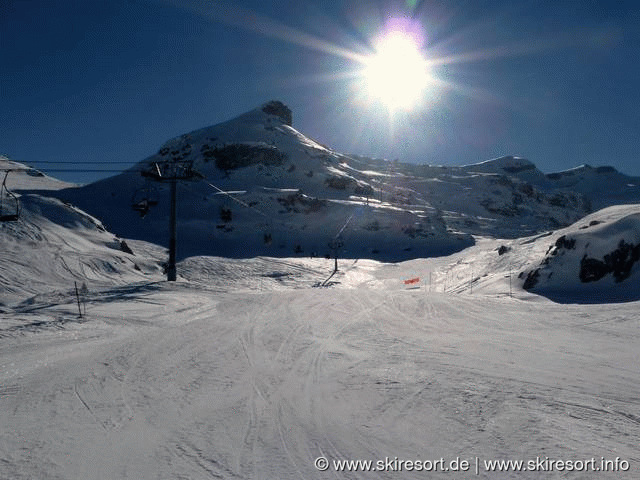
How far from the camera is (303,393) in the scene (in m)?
7.13

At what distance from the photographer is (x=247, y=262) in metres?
46.7

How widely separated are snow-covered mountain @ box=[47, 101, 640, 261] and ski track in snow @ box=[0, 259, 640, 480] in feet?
80.9

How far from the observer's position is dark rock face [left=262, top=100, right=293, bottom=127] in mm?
175125

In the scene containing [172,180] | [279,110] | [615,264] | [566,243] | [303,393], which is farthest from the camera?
[279,110]

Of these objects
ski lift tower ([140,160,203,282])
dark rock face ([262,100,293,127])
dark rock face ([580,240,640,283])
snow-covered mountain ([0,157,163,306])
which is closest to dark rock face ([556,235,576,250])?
dark rock face ([580,240,640,283])

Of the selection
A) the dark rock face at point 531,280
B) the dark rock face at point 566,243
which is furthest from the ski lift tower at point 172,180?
the dark rock face at point 566,243

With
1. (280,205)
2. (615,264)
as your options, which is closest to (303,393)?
(615,264)

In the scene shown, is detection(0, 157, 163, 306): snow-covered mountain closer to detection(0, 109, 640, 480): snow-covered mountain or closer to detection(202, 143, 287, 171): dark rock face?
detection(0, 109, 640, 480): snow-covered mountain

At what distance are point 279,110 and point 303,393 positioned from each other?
178 m

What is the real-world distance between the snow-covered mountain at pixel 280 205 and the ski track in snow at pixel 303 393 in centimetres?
2465

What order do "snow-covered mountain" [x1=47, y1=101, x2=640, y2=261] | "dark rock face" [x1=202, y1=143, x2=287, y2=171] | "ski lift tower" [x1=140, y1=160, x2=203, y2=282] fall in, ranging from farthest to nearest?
"dark rock face" [x1=202, y1=143, x2=287, y2=171]
"snow-covered mountain" [x1=47, y1=101, x2=640, y2=261]
"ski lift tower" [x1=140, y1=160, x2=203, y2=282]

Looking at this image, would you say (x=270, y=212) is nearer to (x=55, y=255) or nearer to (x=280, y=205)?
(x=280, y=205)

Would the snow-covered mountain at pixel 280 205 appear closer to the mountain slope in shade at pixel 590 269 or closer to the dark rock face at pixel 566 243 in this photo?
the mountain slope in shade at pixel 590 269

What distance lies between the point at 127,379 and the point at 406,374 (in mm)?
4698
